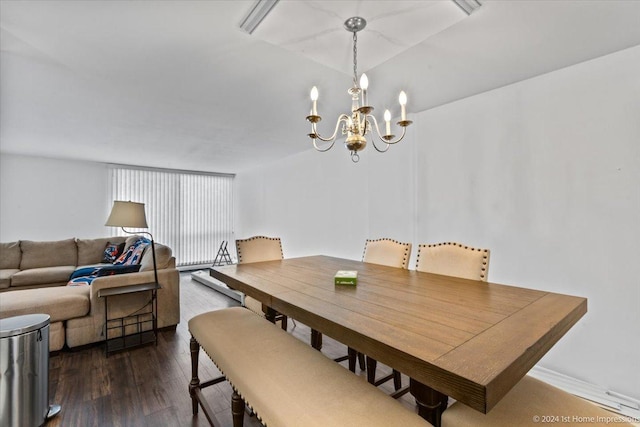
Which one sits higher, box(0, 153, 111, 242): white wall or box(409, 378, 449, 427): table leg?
box(0, 153, 111, 242): white wall

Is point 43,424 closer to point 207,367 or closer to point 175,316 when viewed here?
point 207,367

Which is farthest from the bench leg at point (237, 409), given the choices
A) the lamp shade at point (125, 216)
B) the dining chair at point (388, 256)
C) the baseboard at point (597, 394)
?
the baseboard at point (597, 394)

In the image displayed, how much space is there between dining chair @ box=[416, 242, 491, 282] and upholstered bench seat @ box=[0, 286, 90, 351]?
10.3 ft

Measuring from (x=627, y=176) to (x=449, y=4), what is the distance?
67.8 inches

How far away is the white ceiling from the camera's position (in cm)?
156

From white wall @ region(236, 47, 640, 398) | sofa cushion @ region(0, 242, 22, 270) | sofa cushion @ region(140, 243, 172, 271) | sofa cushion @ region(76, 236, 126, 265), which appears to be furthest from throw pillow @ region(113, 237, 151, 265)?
white wall @ region(236, 47, 640, 398)

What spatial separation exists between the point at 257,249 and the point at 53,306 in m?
1.92

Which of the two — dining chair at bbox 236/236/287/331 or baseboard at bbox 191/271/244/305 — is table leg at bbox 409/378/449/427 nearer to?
dining chair at bbox 236/236/287/331

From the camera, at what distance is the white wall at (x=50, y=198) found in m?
4.91

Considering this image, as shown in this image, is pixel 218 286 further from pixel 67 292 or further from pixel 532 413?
pixel 532 413

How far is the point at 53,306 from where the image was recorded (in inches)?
103

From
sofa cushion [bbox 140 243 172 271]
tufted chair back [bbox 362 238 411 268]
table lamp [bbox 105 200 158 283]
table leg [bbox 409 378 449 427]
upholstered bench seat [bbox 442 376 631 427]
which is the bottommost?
table leg [bbox 409 378 449 427]

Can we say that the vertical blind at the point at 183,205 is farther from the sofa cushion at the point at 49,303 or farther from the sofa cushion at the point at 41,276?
the sofa cushion at the point at 49,303

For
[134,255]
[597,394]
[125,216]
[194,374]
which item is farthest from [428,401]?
[134,255]
